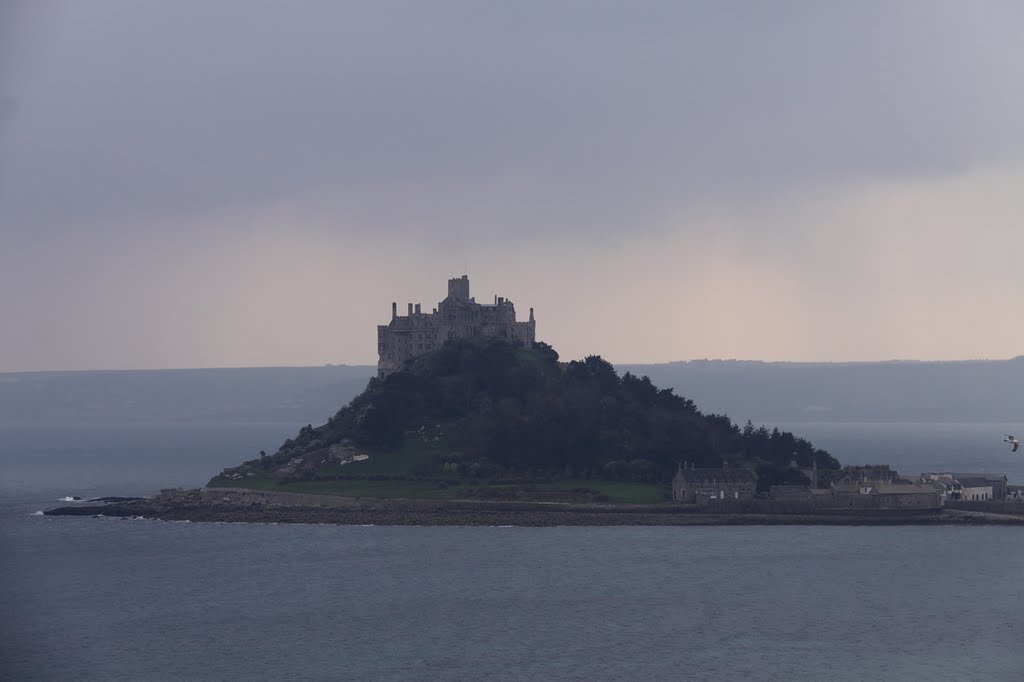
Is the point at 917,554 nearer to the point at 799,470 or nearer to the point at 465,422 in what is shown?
the point at 799,470

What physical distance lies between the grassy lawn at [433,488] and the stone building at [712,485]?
1704mm

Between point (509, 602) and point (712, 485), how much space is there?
41228 mm

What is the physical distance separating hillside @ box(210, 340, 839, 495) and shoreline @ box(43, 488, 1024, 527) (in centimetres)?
658

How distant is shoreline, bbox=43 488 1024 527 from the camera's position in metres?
112

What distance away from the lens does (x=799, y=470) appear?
125750 millimetres

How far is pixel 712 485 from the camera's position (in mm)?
118188

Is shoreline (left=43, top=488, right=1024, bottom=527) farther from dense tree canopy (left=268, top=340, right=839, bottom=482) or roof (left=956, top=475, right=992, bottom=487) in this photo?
dense tree canopy (left=268, top=340, right=839, bottom=482)

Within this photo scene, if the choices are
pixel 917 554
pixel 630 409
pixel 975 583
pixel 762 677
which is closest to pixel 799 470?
pixel 630 409

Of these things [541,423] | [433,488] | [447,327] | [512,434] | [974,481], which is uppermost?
[447,327]

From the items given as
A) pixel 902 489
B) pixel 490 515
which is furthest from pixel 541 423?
pixel 902 489

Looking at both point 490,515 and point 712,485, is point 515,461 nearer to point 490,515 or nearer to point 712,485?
point 490,515

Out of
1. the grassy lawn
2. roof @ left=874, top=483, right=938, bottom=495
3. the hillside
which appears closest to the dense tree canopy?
the hillside

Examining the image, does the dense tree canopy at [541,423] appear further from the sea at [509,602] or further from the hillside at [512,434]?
the sea at [509,602]

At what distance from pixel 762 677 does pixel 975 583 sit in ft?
84.1
